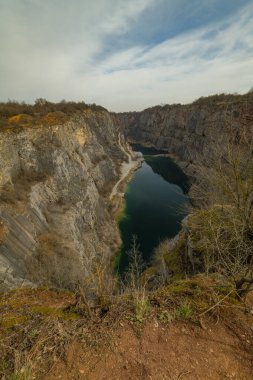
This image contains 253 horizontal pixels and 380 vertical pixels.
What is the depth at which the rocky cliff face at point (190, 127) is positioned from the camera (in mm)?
52312

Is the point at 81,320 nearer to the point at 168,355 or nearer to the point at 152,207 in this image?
the point at 168,355

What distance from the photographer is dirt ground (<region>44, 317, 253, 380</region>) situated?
4.59 metres

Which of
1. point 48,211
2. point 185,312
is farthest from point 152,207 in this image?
point 185,312

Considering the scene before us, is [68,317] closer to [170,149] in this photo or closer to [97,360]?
[97,360]

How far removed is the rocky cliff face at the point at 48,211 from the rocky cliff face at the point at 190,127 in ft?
56.5

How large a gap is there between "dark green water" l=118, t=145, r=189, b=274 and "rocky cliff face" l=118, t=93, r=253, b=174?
21.4 ft

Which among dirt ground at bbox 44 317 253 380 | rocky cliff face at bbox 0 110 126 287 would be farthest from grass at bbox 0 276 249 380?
rocky cliff face at bbox 0 110 126 287

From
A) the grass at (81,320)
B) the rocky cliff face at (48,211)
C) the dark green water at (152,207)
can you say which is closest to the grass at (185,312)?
the grass at (81,320)

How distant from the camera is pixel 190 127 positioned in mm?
82625

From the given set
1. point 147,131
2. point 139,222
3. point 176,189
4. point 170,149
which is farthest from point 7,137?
point 147,131

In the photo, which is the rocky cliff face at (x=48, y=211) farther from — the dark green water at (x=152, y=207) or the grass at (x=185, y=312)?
the grass at (x=185, y=312)

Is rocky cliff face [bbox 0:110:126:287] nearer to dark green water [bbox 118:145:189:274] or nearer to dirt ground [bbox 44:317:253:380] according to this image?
dark green water [bbox 118:145:189:274]

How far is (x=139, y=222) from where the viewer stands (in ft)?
134

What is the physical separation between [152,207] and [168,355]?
4278 cm
